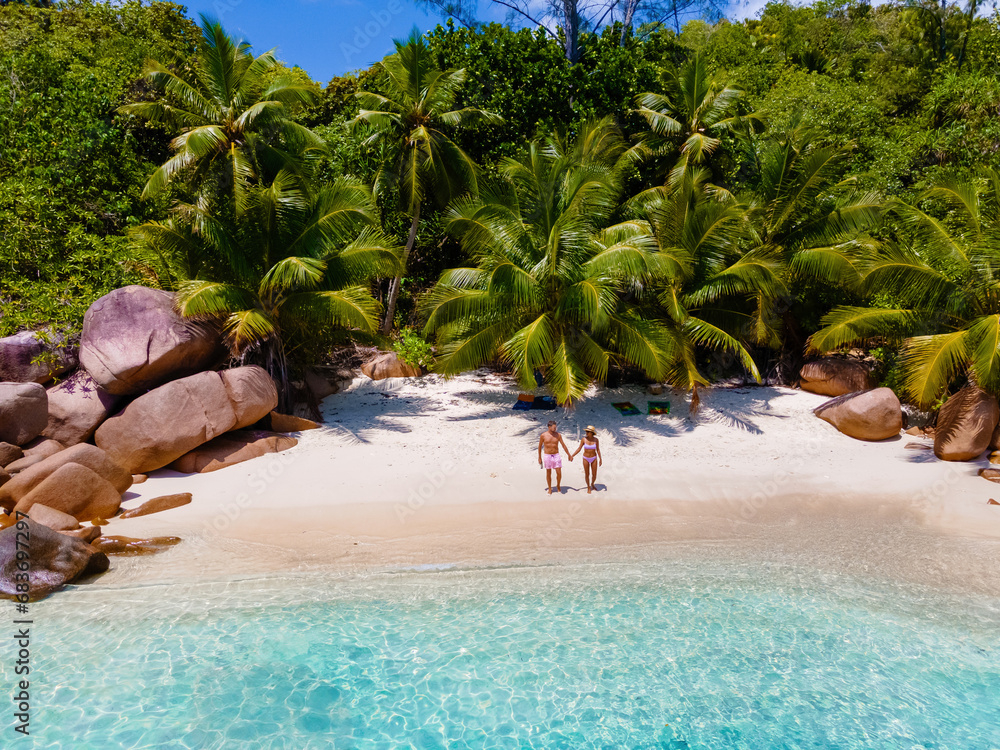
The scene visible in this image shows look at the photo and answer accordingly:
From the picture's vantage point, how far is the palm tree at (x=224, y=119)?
15586 millimetres

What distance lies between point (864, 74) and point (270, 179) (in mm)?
24605

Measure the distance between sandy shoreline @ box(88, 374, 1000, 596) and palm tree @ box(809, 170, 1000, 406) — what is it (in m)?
1.88

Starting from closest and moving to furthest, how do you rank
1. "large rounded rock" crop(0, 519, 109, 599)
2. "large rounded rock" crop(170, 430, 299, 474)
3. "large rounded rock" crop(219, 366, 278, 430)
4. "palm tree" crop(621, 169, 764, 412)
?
"large rounded rock" crop(0, 519, 109, 599) < "large rounded rock" crop(170, 430, 299, 474) < "large rounded rock" crop(219, 366, 278, 430) < "palm tree" crop(621, 169, 764, 412)

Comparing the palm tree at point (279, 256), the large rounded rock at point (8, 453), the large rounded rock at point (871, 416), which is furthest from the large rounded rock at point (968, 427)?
the large rounded rock at point (8, 453)

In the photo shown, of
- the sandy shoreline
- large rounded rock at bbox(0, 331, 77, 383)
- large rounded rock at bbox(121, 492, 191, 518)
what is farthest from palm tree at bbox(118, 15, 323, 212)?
large rounded rock at bbox(121, 492, 191, 518)

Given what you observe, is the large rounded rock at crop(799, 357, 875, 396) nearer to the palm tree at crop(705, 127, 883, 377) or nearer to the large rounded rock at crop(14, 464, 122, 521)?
the palm tree at crop(705, 127, 883, 377)

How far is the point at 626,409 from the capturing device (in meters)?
14.9

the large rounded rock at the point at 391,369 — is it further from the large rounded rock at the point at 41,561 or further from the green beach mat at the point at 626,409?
the large rounded rock at the point at 41,561

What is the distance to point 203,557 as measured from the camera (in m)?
8.77

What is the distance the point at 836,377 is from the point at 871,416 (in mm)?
2761

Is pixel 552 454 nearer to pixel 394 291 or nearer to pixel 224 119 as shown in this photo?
pixel 394 291

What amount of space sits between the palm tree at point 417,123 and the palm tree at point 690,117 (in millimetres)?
4872

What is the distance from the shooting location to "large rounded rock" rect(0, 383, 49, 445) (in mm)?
11023

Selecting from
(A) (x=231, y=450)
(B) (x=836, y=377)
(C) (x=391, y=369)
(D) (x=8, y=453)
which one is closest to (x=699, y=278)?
(B) (x=836, y=377)
